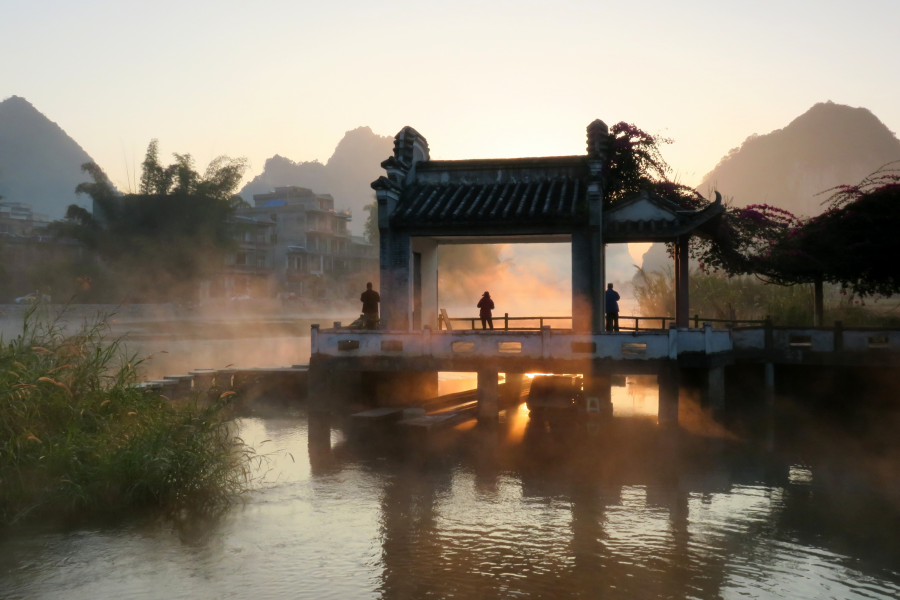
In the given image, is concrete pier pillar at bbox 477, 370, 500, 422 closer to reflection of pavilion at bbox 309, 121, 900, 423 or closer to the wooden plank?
reflection of pavilion at bbox 309, 121, 900, 423

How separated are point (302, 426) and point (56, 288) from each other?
41096 mm

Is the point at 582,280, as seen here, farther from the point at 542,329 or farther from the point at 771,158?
the point at 771,158

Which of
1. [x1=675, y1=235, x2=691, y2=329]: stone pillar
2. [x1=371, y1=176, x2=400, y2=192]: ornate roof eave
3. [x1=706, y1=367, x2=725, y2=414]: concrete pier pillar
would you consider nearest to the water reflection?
[x1=706, y1=367, x2=725, y2=414]: concrete pier pillar

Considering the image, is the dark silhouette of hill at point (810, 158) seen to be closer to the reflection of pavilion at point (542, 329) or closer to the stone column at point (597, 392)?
the reflection of pavilion at point (542, 329)

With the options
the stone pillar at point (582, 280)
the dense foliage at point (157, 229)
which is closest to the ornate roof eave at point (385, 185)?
the stone pillar at point (582, 280)

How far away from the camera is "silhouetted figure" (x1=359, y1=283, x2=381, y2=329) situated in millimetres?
23266

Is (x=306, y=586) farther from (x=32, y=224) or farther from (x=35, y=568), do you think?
(x=32, y=224)

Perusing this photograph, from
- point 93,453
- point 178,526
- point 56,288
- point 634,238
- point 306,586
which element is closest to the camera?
point 306,586

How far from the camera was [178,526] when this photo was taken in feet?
35.5

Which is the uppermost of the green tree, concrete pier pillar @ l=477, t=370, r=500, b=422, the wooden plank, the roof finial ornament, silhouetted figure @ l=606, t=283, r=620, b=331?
the green tree

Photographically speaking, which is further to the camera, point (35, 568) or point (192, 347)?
point (192, 347)

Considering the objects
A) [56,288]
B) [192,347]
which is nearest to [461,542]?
[192,347]

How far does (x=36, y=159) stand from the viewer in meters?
164

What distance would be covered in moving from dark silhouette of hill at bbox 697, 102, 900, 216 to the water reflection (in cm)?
14939
